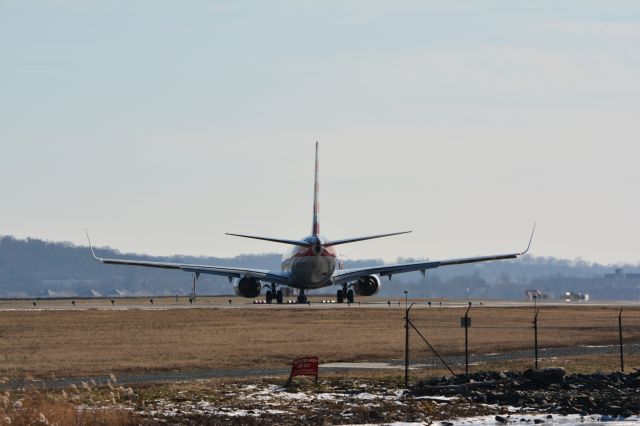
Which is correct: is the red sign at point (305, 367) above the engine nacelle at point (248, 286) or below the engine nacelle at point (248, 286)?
below

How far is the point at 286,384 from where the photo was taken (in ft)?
137

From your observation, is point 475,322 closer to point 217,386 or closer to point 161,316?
point 161,316

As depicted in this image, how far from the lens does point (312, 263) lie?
10525 centimetres

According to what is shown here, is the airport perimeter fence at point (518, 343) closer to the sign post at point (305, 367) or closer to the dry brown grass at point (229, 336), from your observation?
the dry brown grass at point (229, 336)

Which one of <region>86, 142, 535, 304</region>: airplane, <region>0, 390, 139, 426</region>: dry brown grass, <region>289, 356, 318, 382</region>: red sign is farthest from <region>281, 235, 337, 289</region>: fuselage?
<region>0, 390, 139, 426</region>: dry brown grass

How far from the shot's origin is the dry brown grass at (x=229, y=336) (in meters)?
52.0

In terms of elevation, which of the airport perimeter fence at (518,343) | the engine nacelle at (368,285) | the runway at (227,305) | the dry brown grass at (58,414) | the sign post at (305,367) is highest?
the engine nacelle at (368,285)

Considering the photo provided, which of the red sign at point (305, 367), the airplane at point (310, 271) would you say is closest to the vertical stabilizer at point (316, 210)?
the airplane at point (310, 271)

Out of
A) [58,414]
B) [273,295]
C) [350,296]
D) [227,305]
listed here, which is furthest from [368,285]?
[58,414]

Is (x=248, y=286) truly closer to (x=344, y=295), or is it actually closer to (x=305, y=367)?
→ (x=344, y=295)

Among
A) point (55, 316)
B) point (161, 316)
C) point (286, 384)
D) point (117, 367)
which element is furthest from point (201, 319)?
point (286, 384)

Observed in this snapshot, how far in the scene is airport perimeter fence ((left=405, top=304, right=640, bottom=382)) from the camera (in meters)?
49.8

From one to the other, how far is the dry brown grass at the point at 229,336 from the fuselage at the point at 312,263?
8013mm

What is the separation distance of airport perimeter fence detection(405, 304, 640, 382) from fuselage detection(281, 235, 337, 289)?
12891 mm
